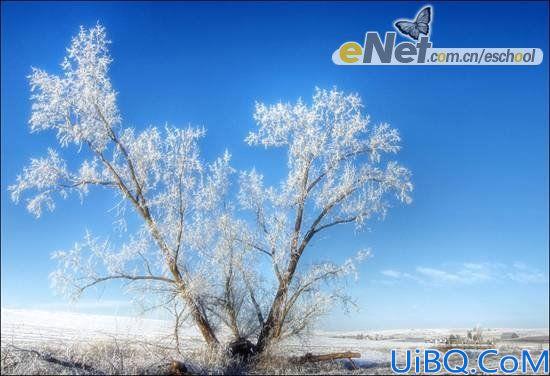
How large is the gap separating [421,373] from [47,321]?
17276 millimetres

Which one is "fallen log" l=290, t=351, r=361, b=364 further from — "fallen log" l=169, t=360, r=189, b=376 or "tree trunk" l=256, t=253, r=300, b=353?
"fallen log" l=169, t=360, r=189, b=376

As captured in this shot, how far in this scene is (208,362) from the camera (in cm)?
1274

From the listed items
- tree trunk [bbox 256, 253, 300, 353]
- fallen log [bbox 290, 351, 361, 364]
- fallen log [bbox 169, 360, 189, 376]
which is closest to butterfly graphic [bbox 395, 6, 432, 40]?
tree trunk [bbox 256, 253, 300, 353]

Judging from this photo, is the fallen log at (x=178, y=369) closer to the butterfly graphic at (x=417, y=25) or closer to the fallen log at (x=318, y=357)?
the fallen log at (x=318, y=357)

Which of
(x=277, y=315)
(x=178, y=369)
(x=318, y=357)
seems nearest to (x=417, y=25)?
(x=277, y=315)

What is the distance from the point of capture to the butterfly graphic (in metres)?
14.7

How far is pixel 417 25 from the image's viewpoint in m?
14.8

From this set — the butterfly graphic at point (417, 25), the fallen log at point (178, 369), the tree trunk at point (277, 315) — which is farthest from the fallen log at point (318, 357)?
the butterfly graphic at point (417, 25)

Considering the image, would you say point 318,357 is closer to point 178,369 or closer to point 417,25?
point 178,369

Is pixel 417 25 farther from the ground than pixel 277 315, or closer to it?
farther from the ground

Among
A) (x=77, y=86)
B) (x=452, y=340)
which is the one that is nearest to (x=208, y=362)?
(x=77, y=86)

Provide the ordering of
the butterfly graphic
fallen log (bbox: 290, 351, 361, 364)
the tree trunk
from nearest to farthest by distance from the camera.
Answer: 1. fallen log (bbox: 290, 351, 361, 364)
2. the tree trunk
3. the butterfly graphic

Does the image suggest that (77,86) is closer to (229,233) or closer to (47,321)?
(229,233)

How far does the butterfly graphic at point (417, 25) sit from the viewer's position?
14656 mm
